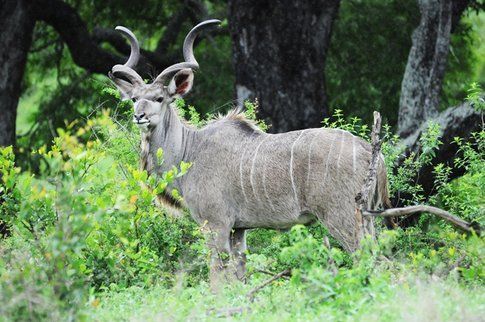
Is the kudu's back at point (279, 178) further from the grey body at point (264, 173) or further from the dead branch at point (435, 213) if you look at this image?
the dead branch at point (435, 213)

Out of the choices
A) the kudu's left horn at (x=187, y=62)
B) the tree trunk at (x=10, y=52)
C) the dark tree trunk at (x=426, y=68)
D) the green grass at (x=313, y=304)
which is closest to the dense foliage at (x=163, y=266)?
the green grass at (x=313, y=304)

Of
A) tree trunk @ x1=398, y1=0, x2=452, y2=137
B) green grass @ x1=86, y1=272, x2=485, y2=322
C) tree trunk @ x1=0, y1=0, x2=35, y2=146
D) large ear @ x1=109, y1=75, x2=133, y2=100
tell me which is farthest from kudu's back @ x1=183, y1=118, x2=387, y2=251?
tree trunk @ x1=0, y1=0, x2=35, y2=146

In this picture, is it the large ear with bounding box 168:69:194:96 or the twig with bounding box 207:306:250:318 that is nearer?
the twig with bounding box 207:306:250:318

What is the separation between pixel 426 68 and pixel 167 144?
3154mm

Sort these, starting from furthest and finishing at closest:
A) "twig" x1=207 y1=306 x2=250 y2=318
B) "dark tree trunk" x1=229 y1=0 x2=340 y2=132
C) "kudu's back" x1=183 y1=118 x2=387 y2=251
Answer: "dark tree trunk" x1=229 y1=0 x2=340 y2=132, "kudu's back" x1=183 y1=118 x2=387 y2=251, "twig" x1=207 y1=306 x2=250 y2=318

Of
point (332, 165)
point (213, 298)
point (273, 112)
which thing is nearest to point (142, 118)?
point (332, 165)

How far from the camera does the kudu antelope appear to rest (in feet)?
20.4

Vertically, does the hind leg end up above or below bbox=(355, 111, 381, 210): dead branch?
below

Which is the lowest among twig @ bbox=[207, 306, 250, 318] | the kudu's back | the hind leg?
the hind leg

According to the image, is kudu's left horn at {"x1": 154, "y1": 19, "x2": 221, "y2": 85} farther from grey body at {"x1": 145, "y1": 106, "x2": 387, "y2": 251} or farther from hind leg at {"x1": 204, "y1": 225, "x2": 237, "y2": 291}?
hind leg at {"x1": 204, "y1": 225, "x2": 237, "y2": 291}

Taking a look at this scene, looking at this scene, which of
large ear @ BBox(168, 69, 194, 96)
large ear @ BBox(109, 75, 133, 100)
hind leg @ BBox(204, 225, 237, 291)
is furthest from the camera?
large ear @ BBox(168, 69, 194, 96)

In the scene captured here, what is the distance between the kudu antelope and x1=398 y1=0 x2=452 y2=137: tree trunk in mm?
2616

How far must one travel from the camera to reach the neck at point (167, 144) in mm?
7156

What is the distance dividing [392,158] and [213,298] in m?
2.41
